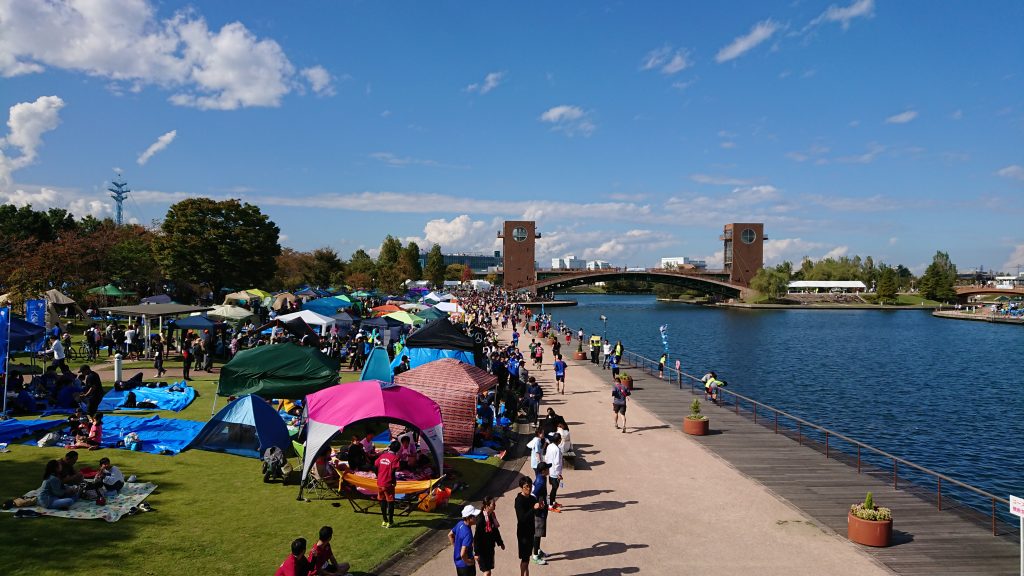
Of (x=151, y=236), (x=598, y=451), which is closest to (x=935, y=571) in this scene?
(x=598, y=451)

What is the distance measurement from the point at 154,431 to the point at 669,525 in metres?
11.6

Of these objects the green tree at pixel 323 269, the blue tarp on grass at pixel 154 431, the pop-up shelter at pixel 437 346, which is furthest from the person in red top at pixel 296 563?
the green tree at pixel 323 269

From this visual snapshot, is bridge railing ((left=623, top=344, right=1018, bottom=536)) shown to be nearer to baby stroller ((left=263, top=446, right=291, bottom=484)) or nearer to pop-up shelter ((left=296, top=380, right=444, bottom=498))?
pop-up shelter ((left=296, top=380, right=444, bottom=498))

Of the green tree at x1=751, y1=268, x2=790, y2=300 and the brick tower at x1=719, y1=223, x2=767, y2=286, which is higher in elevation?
the brick tower at x1=719, y1=223, x2=767, y2=286

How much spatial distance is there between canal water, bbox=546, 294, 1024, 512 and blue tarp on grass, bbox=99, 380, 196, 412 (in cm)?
2249

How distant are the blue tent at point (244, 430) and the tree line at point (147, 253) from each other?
21.4 m

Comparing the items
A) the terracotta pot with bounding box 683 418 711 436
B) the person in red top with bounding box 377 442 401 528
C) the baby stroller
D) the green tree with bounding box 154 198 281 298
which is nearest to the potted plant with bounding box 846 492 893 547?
the terracotta pot with bounding box 683 418 711 436

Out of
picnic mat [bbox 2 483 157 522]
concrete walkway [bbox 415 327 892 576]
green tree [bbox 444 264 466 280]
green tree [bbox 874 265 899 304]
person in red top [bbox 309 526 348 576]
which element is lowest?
concrete walkway [bbox 415 327 892 576]

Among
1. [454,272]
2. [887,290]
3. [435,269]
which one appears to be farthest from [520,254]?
[887,290]

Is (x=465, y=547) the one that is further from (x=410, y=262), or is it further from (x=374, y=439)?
(x=410, y=262)

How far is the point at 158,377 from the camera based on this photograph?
21.5 metres

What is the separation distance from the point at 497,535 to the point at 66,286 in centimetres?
4043

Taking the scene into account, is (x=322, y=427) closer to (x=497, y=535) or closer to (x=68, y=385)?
(x=497, y=535)

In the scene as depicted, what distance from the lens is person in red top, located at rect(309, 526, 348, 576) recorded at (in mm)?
7469
